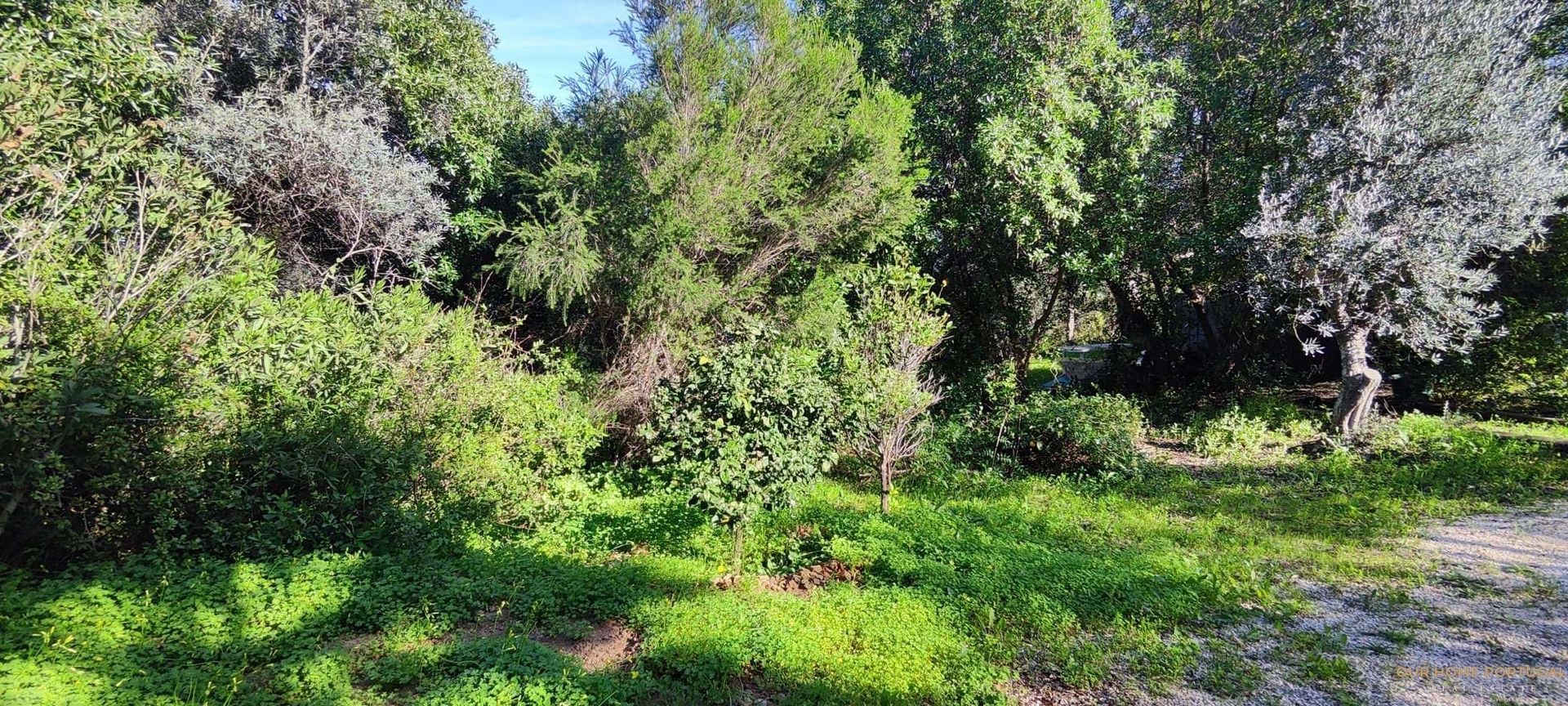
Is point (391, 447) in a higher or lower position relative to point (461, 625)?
higher

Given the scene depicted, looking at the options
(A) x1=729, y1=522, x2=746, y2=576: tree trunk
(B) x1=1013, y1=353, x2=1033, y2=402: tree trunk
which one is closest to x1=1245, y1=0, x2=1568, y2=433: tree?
(B) x1=1013, y1=353, x2=1033, y2=402: tree trunk

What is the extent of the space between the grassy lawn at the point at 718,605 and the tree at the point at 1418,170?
264 centimetres

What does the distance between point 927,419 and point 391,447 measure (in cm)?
612

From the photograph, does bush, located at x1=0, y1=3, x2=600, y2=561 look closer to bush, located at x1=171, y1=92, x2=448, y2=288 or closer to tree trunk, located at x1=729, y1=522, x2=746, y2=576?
bush, located at x1=171, y1=92, x2=448, y2=288

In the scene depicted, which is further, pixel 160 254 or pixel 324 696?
pixel 160 254

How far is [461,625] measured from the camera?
14.5ft

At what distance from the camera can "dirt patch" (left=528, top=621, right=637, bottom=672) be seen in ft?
13.5

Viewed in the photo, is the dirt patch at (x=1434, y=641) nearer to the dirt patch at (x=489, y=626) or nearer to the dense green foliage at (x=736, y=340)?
the dense green foliage at (x=736, y=340)

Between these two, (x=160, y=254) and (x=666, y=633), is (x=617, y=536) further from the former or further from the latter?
(x=160, y=254)

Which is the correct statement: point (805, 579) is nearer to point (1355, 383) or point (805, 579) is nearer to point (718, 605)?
point (718, 605)

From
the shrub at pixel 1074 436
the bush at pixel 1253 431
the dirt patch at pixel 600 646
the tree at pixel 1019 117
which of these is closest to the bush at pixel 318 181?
the dirt patch at pixel 600 646

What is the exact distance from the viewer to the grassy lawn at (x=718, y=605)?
3.51 metres

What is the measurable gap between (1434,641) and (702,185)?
25.0 ft

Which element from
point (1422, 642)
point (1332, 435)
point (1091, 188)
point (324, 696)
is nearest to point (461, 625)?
point (324, 696)
